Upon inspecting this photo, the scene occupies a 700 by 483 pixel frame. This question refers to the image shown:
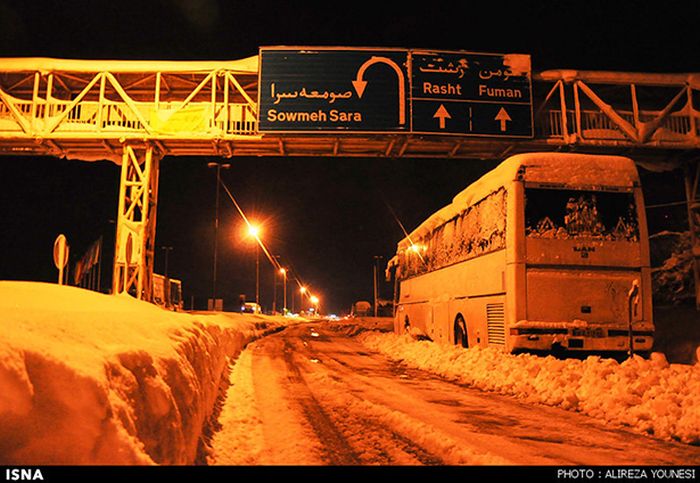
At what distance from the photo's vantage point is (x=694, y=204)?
64.4ft

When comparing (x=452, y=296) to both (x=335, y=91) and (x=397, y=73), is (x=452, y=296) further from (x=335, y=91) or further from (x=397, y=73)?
(x=335, y=91)

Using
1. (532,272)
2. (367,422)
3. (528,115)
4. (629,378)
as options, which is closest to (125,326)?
(367,422)

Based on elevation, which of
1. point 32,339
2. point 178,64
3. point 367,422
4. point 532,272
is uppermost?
point 178,64

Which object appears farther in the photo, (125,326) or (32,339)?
(125,326)

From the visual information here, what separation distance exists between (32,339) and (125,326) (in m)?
1.85

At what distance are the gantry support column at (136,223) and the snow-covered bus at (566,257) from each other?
12.3 m

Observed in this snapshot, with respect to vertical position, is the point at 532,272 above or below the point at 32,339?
above

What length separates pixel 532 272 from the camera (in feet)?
36.6

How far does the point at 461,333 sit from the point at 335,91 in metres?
9.04

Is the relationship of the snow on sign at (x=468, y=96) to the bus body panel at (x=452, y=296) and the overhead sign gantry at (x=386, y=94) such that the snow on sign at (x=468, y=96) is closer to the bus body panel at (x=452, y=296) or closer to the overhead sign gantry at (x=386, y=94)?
the overhead sign gantry at (x=386, y=94)

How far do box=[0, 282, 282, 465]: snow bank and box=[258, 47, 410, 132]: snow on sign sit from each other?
13.4m

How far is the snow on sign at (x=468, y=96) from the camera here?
696 inches

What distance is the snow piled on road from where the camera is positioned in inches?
258

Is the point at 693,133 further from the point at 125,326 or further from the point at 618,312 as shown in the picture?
the point at 125,326
